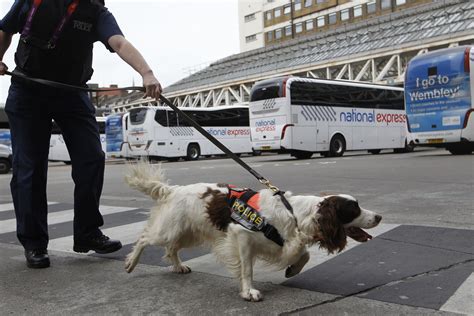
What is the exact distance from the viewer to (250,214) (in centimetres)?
290

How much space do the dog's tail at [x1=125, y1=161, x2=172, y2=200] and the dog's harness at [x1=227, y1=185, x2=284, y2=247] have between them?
1.82 feet

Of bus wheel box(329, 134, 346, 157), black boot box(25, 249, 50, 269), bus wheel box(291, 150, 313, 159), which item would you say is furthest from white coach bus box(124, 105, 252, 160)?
black boot box(25, 249, 50, 269)

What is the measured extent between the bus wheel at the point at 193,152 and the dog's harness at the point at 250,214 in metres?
25.1

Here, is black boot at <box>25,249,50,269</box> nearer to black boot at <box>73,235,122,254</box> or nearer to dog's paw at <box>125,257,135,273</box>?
black boot at <box>73,235,122,254</box>

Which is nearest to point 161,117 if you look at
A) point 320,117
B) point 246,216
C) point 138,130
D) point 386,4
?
point 138,130

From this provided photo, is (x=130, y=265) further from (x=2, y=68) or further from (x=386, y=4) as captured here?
(x=386, y=4)

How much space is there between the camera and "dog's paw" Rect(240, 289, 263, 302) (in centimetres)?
278

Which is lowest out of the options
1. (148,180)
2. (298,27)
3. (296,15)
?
(148,180)

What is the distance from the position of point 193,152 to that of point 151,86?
985 inches

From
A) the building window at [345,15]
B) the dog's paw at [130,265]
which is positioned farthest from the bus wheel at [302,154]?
the building window at [345,15]

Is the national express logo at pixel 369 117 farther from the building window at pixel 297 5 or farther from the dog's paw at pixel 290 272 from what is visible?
the building window at pixel 297 5

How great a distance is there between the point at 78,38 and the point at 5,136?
97.8 ft

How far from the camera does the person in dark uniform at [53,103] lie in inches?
140

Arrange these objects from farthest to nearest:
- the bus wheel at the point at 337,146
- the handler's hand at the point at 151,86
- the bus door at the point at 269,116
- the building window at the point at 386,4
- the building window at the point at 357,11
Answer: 1. the building window at the point at 357,11
2. the building window at the point at 386,4
3. the bus wheel at the point at 337,146
4. the bus door at the point at 269,116
5. the handler's hand at the point at 151,86
